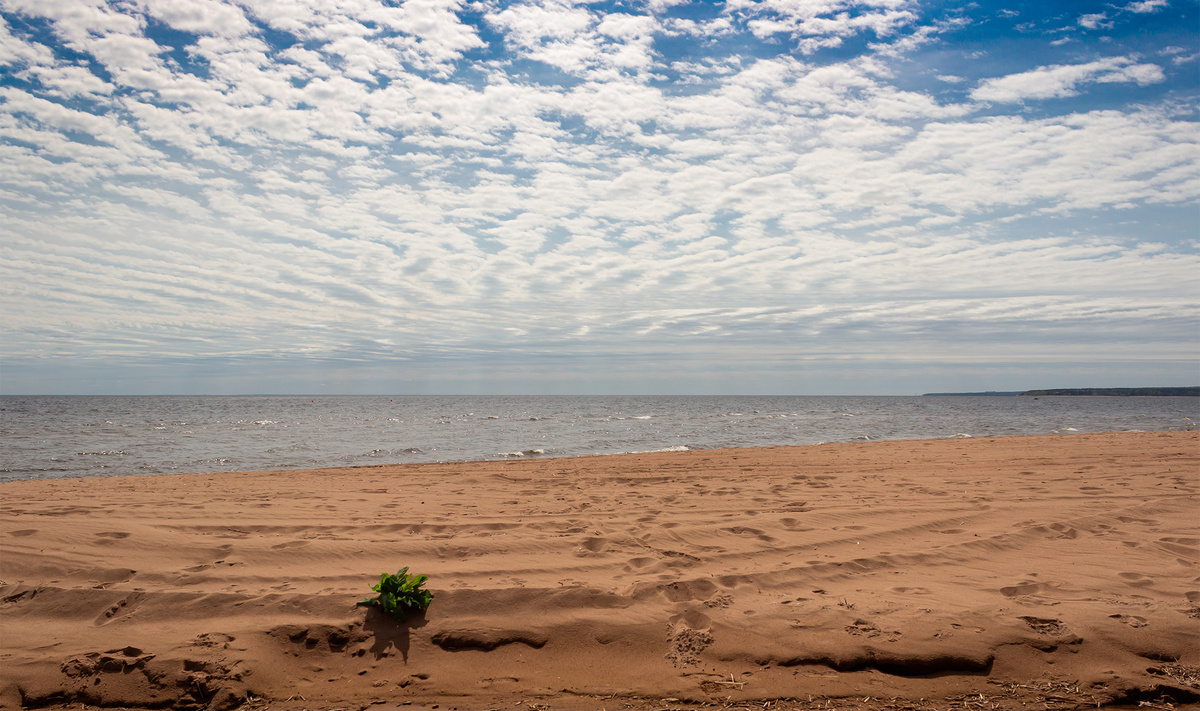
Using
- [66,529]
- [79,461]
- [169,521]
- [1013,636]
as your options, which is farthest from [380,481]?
[79,461]

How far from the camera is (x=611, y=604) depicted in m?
4.26

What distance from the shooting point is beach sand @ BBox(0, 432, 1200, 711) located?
344cm

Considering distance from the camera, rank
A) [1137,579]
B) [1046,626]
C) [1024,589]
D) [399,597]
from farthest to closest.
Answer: [1137,579] < [1024,589] < [399,597] < [1046,626]

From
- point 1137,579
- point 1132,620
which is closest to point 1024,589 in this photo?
point 1132,620

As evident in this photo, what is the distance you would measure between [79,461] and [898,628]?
21122mm

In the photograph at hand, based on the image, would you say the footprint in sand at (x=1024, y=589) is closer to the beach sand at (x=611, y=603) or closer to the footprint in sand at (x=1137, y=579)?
the beach sand at (x=611, y=603)

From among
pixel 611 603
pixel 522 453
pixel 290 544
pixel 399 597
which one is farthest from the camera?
pixel 522 453

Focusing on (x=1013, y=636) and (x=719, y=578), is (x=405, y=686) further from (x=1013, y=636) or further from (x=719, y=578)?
(x=1013, y=636)

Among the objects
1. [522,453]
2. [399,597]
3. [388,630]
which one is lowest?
[522,453]

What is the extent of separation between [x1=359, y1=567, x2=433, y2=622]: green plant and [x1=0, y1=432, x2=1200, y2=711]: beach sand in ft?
0.31

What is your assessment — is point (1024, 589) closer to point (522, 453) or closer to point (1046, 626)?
point (1046, 626)

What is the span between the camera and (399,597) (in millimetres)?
4086

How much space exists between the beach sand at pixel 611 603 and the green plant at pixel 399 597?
93 mm

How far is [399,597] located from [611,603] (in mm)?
1480
